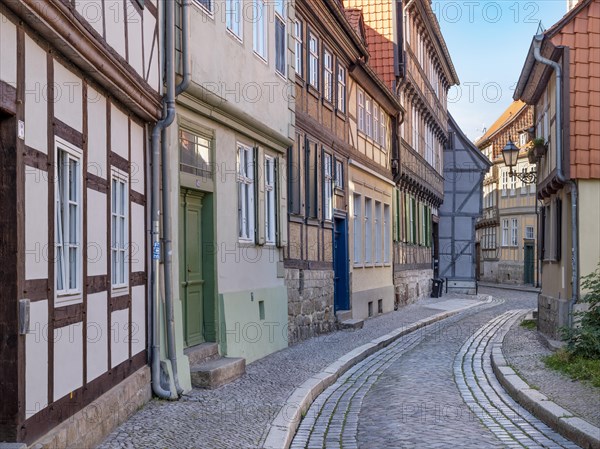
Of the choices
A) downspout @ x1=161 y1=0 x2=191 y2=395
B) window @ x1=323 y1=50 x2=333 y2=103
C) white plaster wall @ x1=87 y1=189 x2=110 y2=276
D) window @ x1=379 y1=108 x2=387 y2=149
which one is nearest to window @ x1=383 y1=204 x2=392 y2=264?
window @ x1=379 y1=108 x2=387 y2=149

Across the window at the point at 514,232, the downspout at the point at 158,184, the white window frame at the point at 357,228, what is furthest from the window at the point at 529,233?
the downspout at the point at 158,184

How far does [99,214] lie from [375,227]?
19.7 m

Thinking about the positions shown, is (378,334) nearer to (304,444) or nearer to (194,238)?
(194,238)

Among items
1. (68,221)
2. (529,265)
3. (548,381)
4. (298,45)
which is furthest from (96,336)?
(529,265)

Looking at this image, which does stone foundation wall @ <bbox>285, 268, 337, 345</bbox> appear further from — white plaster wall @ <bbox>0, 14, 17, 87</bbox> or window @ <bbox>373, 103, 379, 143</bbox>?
white plaster wall @ <bbox>0, 14, 17, 87</bbox>

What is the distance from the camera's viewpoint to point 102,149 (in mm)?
8727

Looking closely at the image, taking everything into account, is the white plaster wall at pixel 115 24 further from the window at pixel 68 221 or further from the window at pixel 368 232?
the window at pixel 368 232

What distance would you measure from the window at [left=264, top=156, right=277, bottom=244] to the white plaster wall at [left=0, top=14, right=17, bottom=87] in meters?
9.85

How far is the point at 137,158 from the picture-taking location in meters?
10.3

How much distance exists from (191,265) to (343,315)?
32.1 feet

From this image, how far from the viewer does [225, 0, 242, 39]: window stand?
1354 centimetres

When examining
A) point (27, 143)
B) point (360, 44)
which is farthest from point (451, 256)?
point (27, 143)

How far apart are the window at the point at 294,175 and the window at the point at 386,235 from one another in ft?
36.2

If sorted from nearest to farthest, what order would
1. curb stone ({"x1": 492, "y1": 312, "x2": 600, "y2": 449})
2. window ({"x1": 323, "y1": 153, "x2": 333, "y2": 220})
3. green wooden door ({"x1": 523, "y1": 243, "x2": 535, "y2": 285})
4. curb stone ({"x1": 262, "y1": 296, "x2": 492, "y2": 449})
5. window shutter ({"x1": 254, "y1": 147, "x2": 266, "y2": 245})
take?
curb stone ({"x1": 492, "y1": 312, "x2": 600, "y2": 449}) < curb stone ({"x1": 262, "y1": 296, "x2": 492, "y2": 449}) < window shutter ({"x1": 254, "y1": 147, "x2": 266, "y2": 245}) < window ({"x1": 323, "y1": 153, "x2": 333, "y2": 220}) < green wooden door ({"x1": 523, "y1": 243, "x2": 535, "y2": 285})
